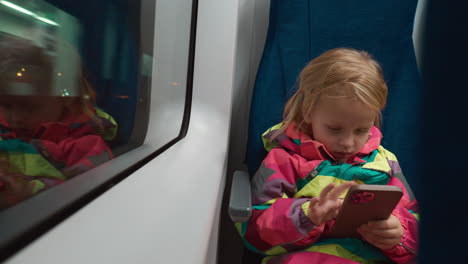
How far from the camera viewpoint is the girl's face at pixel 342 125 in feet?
2.87

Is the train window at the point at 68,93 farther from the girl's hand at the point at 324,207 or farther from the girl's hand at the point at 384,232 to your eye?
the girl's hand at the point at 384,232

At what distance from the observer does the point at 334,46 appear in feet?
3.96

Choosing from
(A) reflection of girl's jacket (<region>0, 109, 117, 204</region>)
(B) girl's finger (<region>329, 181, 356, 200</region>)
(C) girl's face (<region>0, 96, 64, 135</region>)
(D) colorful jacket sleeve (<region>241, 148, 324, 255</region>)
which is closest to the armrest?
(D) colorful jacket sleeve (<region>241, 148, 324, 255</region>)

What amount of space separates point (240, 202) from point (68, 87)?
0.46 m

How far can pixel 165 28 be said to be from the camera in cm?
79

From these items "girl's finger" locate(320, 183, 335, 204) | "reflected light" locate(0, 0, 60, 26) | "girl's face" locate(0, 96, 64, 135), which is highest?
"reflected light" locate(0, 0, 60, 26)

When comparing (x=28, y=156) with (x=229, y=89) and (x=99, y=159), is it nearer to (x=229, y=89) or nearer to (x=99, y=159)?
(x=99, y=159)

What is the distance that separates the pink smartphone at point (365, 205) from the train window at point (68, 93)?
39cm

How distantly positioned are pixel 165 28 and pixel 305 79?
0.47 m

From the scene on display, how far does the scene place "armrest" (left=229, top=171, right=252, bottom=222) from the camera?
68 cm

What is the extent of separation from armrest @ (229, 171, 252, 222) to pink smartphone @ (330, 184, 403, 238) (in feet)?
0.64

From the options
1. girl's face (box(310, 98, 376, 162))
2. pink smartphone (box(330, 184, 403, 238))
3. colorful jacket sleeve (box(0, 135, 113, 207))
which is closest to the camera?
colorful jacket sleeve (box(0, 135, 113, 207))

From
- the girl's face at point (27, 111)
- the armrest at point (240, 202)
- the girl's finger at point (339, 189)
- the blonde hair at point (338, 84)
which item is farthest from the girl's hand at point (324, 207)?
the girl's face at point (27, 111)

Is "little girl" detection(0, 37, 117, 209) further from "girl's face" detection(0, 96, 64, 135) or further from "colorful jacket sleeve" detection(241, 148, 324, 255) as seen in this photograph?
"colorful jacket sleeve" detection(241, 148, 324, 255)
